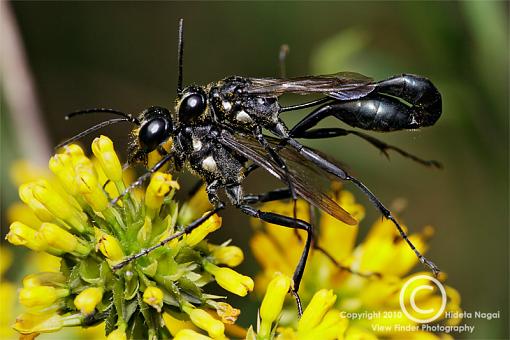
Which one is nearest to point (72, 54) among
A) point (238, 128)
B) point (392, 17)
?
point (392, 17)

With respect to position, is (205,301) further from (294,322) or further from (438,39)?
(438,39)

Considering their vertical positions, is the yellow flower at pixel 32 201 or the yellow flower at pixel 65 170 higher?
the yellow flower at pixel 65 170

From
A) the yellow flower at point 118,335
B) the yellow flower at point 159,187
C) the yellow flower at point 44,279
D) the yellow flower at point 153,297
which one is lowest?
the yellow flower at point 118,335

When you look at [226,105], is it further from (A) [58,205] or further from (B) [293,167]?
(A) [58,205]

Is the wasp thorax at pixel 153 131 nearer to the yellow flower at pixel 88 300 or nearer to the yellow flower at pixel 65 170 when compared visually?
Answer: the yellow flower at pixel 65 170

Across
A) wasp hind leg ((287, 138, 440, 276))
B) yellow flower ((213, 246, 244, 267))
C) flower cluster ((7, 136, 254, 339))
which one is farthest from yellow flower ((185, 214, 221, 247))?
wasp hind leg ((287, 138, 440, 276))

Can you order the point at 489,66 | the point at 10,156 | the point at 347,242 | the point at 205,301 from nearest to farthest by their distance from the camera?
1. the point at 205,301
2. the point at 347,242
3. the point at 489,66
4. the point at 10,156

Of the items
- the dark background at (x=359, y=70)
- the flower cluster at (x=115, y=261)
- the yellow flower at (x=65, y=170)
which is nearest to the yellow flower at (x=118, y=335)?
the flower cluster at (x=115, y=261)
